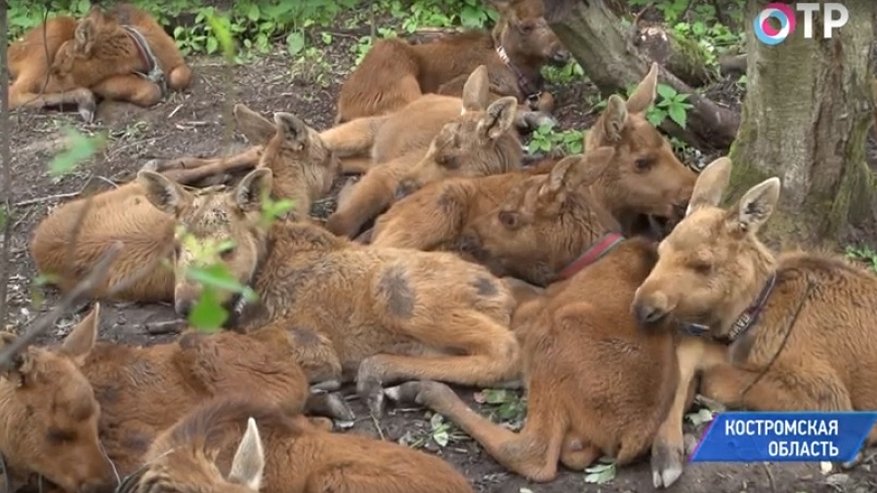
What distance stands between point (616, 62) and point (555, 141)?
0.71 metres

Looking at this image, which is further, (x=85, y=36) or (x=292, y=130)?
(x=85, y=36)

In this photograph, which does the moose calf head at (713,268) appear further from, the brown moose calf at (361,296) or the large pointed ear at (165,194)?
the large pointed ear at (165,194)

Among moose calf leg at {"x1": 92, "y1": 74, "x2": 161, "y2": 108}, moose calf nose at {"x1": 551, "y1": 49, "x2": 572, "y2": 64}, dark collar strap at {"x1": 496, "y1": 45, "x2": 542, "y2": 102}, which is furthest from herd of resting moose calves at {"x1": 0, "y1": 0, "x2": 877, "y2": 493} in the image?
moose calf leg at {"x1": 92, "y1": 74, "x2": 161, "y2": 108}

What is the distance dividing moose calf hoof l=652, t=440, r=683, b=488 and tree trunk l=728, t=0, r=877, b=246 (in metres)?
1.89

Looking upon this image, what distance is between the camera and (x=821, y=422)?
5.62m

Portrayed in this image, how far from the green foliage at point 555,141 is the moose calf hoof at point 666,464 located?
3641 mm

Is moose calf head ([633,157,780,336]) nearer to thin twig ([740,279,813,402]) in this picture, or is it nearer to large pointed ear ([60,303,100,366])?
thin twig ([740,279,813,402])

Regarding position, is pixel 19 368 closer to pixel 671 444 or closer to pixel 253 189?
pixel 253 189

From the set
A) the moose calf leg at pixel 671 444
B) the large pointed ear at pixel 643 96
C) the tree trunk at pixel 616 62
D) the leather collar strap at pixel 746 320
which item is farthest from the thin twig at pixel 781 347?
the tree trunk at pixel 616 62

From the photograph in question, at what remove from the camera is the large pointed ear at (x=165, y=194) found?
25.7 feet

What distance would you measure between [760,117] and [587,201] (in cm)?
110

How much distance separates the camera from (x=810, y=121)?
24.7 ft

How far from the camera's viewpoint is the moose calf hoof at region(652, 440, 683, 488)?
6305mm

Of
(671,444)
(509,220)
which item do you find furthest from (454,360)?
(671,444)
